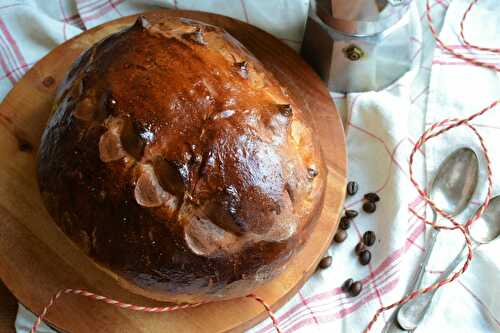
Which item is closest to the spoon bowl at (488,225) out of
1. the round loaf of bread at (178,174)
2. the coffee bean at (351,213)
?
the coffee bean at (351,213)

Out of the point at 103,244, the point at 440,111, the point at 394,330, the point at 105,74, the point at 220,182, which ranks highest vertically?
the point at 105,74

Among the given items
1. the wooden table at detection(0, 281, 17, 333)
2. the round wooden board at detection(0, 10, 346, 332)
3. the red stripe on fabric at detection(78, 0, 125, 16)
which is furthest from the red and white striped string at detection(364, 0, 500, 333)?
the red stripe on fabric at detection(78, 0, 125, 16)

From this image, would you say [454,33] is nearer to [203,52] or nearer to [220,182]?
[203,52]

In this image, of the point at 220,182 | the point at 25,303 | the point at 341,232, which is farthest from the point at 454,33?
the point at 25,303

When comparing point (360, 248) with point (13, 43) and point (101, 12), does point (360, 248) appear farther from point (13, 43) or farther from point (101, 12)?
point (13, 43)

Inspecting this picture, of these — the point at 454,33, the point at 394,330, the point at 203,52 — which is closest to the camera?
the point at 203,52

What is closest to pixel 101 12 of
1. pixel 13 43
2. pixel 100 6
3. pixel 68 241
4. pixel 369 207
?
pixel 100 6
